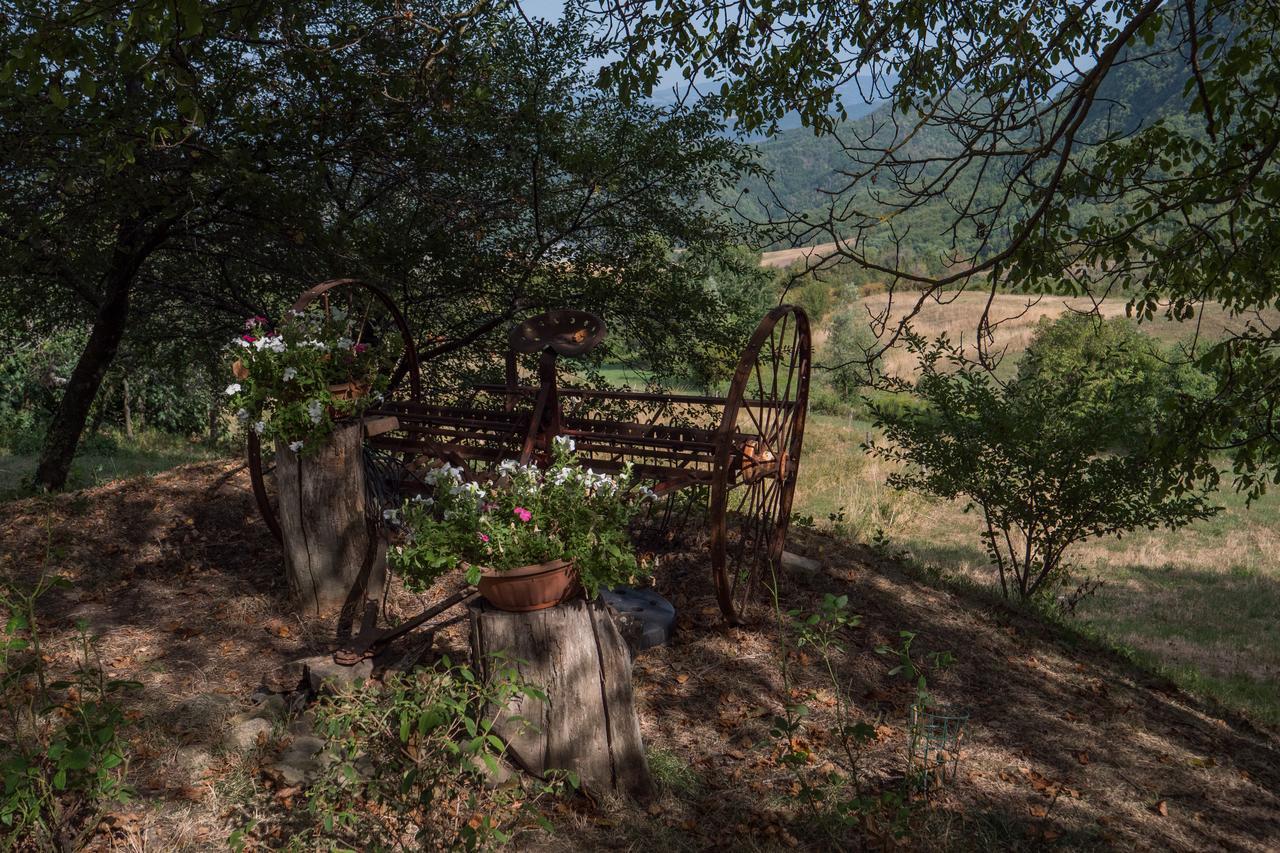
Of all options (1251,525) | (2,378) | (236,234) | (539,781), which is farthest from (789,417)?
(1251,525)

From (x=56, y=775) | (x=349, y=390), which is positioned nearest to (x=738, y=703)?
(x=349, y=390)

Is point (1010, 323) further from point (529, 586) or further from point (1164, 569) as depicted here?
point (529, 586)

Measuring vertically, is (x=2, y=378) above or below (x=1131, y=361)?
below

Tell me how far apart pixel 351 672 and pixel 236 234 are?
414cm

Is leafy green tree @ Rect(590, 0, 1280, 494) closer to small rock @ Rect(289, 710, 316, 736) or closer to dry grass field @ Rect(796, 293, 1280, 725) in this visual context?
dry grass field @ Rect(796, 293, 1280, 725)

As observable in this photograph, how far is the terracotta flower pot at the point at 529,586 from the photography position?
3320 millimetres

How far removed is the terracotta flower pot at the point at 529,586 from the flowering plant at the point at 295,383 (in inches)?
68.0

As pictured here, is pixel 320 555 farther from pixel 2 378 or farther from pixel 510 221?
pixel 2 378

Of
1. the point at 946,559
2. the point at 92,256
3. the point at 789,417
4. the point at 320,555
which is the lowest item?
the point at 946,559

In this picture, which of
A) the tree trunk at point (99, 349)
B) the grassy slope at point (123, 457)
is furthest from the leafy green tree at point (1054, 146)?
the grassy slope at point (123, 457)

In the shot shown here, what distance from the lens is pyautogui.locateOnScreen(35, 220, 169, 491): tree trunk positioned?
6832mm

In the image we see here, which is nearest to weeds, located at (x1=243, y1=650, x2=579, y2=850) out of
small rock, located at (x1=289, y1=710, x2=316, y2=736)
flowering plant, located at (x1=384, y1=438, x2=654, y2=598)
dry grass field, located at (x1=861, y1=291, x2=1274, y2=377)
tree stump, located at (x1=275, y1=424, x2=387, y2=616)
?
flowering plant, located at (x1=384, y1=438, x2=654, y2=598)

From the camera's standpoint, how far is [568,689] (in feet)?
11.1

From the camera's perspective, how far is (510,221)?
24.5ft
